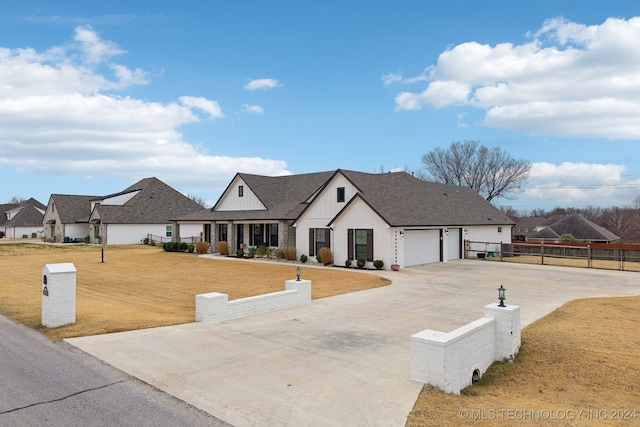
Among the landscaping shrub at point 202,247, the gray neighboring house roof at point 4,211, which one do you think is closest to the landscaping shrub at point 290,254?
the landscaping shrub at point 202,247

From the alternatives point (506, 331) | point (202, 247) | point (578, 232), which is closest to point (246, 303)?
point (506, 331)

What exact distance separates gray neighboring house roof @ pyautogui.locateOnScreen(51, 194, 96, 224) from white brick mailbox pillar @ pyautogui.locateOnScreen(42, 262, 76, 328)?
155 ft

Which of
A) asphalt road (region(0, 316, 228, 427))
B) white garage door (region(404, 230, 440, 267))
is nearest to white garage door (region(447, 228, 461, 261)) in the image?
white garage door (region(404, 230, 440, 267))

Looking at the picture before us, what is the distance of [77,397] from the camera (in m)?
5.57

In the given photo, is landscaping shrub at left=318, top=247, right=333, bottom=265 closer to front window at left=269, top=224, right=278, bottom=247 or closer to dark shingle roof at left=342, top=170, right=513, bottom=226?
dark shingle roof at left=342, top=170, right=513, bottom=226

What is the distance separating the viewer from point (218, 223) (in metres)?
33.9

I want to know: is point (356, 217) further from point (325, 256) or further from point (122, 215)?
point (122, 215)

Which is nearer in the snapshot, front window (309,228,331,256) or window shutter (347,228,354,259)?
window shutter (347,228,354,259)

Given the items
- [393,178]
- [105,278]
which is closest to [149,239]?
[105,278]

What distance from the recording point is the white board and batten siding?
3225 centimetres

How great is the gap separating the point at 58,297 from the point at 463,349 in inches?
340

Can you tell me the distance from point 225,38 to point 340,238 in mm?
12537

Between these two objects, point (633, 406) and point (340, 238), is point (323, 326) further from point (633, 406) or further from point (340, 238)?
point (340, 238)

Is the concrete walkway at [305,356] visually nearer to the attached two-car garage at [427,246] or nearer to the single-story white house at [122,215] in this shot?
the attached two-car garage at [427,246]
